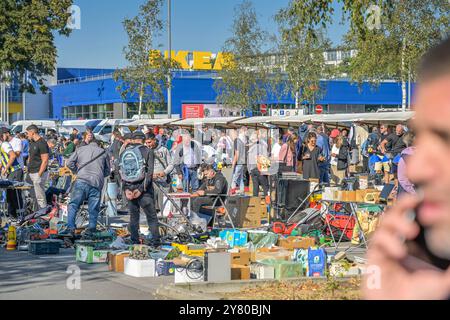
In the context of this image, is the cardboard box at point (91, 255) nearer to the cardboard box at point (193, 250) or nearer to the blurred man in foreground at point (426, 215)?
the cardboard box at point (193, 250)

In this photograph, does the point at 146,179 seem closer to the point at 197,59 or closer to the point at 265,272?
the point at 265,272

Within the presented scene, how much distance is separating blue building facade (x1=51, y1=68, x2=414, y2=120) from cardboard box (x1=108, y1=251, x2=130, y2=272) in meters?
62.2

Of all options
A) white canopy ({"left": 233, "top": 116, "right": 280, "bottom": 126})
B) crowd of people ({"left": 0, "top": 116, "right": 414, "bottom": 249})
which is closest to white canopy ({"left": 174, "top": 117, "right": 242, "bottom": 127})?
white canopy ({"left": 233, "top": 116, "right": 280, "bottom": 126})

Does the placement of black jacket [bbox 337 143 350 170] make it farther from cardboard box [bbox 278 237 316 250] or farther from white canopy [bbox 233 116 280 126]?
cardboard box [bbox 278 237 316 250]

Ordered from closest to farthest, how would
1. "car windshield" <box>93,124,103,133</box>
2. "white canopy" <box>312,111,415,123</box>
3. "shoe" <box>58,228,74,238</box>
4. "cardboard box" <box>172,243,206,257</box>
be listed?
"cardboard box" <box>172,243,206,257</box> → "shoe" <box>58,228,74,238</box> → "white canopy" <box>312,111,415,123</box> → "car windshield" <box>93,124,103,133</box>

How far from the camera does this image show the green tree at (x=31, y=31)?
40.8 meters

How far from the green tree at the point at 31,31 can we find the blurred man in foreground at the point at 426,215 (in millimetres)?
40592

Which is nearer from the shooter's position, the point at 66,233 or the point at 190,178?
the point at 66,233

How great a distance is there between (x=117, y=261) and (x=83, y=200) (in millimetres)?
3947

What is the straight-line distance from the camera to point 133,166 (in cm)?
1484

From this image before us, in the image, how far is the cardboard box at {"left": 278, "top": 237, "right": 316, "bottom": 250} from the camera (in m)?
14.2

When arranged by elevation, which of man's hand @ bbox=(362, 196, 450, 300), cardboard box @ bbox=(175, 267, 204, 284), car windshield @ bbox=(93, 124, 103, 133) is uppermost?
car windshield @ bbox=(93, 124, 103, 133)

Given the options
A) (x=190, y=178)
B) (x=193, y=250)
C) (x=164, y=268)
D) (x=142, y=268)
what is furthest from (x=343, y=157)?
(x=142, y=268)

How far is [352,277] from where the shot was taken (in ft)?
37.0
